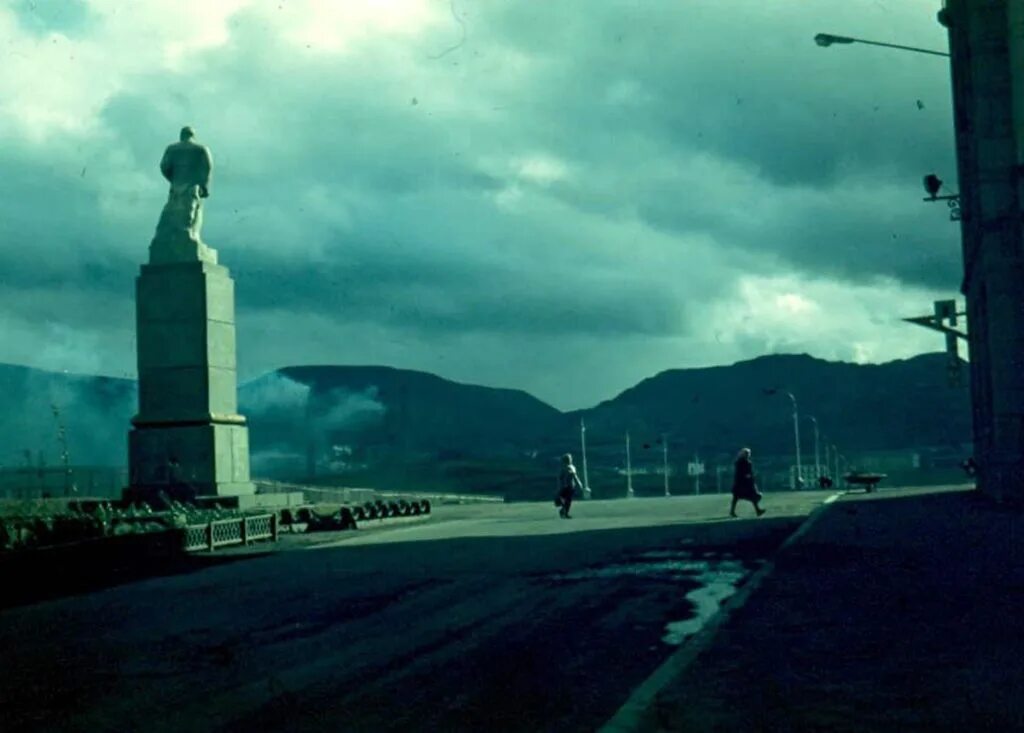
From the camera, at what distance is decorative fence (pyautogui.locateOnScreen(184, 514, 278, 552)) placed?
74.5 ft

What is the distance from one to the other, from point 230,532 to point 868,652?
16.2 metres

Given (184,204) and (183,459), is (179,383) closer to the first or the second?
(183,459)

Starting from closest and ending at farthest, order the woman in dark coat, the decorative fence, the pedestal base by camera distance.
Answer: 1. the decorative fence
2. the pedestal base
3. the woman in dark coat

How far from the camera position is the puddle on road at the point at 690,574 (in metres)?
12.1

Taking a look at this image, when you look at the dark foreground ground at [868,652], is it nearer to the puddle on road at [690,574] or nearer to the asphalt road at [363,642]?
the puddle on road at [690,574]

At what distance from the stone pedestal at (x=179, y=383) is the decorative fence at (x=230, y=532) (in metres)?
3.43

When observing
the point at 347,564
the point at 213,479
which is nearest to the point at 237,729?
the point at 347,564

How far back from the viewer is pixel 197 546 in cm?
2284

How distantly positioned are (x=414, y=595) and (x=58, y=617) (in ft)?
11.7

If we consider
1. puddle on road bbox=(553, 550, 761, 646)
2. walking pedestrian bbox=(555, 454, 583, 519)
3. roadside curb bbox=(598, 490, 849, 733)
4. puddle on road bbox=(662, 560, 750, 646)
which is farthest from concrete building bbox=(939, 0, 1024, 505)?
roadside curb bbox=(598, 490, 849, 733)

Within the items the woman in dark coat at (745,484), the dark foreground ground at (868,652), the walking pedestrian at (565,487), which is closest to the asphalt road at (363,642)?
the dark foreground ground at (868,652)

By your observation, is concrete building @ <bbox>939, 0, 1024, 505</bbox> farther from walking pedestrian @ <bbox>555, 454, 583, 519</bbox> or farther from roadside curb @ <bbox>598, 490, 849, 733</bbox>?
roadside curb @ <bbox>598, 490, 849, 733</bbox>

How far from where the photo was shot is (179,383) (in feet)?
96.2

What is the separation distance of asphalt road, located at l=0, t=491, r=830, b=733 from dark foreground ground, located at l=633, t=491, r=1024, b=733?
0.61m
